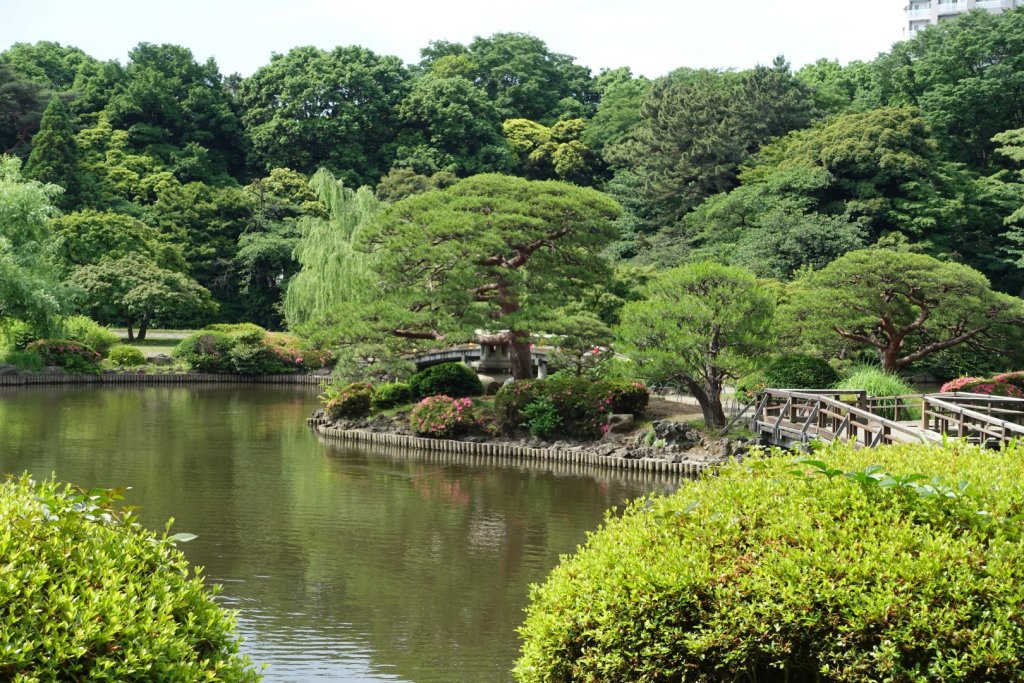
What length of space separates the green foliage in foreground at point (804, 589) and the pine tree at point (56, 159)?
51.9 metres

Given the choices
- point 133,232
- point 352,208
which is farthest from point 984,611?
point 133,232

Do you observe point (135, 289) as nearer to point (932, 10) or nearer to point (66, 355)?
point (66, 355)

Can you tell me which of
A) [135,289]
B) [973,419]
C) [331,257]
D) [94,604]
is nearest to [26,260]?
[331,257]

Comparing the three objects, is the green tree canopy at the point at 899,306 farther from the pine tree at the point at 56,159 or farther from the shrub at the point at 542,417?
the pine tree at the point at 56,159

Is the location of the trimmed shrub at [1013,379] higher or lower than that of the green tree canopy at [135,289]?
lower

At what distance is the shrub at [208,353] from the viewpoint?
1666 inches

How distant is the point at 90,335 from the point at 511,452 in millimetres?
23774

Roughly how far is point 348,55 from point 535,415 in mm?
46490

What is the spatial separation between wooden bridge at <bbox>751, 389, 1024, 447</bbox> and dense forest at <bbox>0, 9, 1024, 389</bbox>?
18.9 feet

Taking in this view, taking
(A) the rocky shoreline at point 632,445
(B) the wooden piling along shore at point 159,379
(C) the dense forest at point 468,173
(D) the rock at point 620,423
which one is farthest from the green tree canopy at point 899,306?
(B) the wooden piling along shore at point 159,379

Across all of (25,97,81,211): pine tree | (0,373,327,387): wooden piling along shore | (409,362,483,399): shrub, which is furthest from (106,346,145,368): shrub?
(409,362,483,399): shrub

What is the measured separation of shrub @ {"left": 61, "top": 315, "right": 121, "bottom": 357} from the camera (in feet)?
136

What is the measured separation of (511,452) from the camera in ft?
80.4

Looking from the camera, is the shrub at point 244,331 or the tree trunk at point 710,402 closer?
the tree trunk at point 710,402
